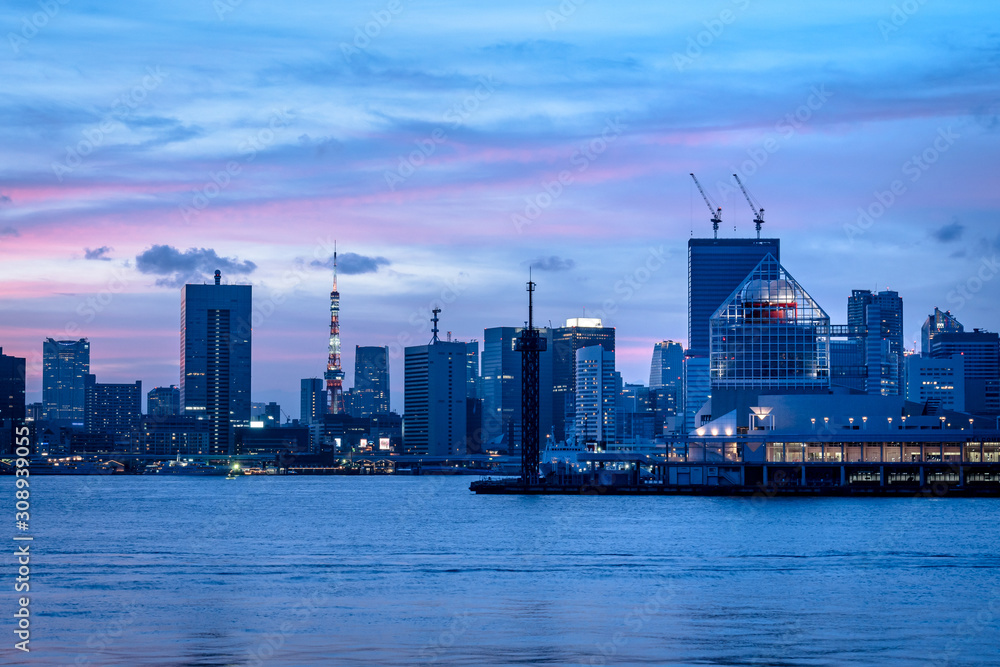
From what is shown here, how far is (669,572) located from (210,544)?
3187cm

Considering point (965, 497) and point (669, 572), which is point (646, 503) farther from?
point (669, 572)

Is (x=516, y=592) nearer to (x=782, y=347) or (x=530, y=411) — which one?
(x=530, y=411)

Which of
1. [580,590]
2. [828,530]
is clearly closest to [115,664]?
[580,590]

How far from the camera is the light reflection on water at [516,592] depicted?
4238cm

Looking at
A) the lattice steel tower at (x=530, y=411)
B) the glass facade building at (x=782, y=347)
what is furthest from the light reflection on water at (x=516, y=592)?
the glass facade building at (x=782, y=347)

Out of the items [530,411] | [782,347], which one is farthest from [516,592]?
[782,347]

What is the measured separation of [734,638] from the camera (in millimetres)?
44812

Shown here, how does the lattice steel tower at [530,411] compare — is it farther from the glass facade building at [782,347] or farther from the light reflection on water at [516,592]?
the light reflection on water at [516,592]

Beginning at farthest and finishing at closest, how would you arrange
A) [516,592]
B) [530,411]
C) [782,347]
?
[782,347] → [530,411] → [516,592]

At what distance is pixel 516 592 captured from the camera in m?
57.5

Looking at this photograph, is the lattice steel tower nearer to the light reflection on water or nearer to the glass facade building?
the glass facade building

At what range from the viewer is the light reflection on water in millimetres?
42375

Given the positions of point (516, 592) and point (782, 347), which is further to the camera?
point (782, 347)

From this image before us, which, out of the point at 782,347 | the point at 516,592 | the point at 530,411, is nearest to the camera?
the point at 516,592
